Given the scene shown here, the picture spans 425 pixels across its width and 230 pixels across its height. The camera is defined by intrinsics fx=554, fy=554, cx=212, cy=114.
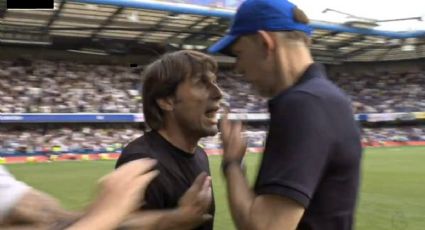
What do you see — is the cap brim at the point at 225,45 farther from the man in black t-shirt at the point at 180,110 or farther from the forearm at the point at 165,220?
the forearm at the point at 165,220

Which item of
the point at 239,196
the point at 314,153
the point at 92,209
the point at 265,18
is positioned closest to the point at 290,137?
the point at 314,153

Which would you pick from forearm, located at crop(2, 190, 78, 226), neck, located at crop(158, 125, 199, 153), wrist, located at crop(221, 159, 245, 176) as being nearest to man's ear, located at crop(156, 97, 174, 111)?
neck, located at crop(158, 125, 199, 153)

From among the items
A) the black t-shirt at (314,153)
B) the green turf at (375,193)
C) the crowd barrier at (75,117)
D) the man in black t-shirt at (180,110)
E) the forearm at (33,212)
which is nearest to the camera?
the forearm at (33,212)

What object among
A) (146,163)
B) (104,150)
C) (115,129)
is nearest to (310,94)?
(146,163)

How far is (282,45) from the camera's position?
201cm

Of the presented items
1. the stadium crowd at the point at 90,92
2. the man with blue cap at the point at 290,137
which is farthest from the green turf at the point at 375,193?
the stadium crowd at the point at 90,92

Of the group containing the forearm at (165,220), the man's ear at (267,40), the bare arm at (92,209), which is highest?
the man's ear at (267,40)

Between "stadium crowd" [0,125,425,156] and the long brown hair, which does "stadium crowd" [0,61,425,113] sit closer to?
"stadium crowd" [0,125,425,156]

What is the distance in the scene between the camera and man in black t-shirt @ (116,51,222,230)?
2.67 m

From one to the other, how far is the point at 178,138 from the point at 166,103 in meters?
0.18

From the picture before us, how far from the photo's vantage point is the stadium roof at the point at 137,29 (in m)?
35.6

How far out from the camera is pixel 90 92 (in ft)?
146

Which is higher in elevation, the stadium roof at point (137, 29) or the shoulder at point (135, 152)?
the shoulder at point (135, 152)

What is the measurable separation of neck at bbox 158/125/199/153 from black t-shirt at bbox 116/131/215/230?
22 millimetres
